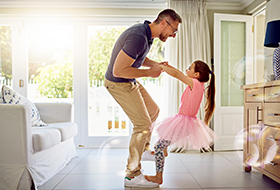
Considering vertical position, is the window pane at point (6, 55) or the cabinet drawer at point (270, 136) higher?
the window pane at point (6, 55)

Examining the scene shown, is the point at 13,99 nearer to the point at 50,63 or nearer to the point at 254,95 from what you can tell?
the point at 50,63

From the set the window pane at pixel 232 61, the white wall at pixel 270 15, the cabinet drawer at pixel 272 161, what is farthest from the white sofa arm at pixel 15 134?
the white wall at pixel 270 15

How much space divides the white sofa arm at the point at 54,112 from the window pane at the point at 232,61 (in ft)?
7.87

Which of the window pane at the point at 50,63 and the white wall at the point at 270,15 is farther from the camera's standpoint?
the window pane at the point at 50,63

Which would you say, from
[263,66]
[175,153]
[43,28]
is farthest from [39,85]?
[263,66]

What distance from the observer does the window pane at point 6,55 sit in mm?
4047

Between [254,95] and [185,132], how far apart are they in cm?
96

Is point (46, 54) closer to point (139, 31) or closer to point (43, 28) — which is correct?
point (43, 28)

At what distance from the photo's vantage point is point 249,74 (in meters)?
3.95

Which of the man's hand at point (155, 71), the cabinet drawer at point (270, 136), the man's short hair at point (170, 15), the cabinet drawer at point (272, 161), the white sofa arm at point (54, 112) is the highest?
the man's short hair at point (170, 15)

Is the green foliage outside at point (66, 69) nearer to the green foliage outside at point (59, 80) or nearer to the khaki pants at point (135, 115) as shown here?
the green foliage outside at point (59, 80)

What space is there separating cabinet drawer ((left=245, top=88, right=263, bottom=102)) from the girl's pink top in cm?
66

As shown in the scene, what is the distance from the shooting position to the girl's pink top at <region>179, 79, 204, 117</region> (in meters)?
2.06

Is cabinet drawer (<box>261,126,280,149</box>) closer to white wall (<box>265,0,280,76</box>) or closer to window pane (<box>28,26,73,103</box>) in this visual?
white wall (<box>265,0,280,76</box>)
